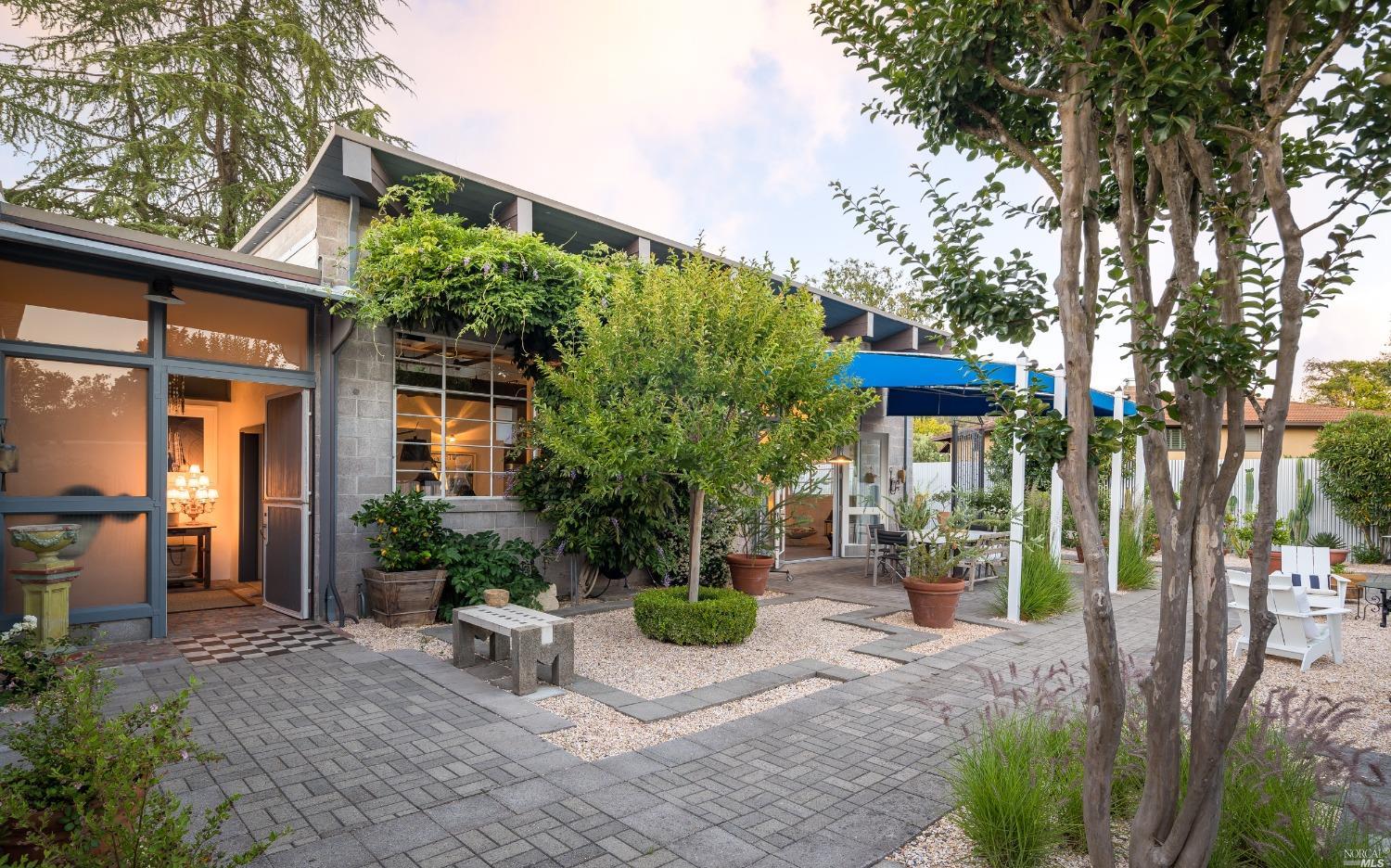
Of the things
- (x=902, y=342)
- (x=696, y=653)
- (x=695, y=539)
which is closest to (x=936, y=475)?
(x=902, y=342)

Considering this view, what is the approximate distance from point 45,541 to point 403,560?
101 inches

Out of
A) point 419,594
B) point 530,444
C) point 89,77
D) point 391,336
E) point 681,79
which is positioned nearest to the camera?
point 419,594

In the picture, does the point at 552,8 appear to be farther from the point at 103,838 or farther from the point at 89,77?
the point at 103,838

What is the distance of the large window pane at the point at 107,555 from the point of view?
5938 millimetres

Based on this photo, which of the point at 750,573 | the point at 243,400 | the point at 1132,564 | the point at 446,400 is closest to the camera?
the point at 446,400

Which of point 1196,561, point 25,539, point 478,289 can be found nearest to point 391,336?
point 478,289

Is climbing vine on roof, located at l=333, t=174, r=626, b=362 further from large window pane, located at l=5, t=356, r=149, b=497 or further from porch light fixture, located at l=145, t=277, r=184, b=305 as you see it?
large window pane, located at l=5, t=356, r=149, b=497

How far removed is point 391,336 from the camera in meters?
7.47

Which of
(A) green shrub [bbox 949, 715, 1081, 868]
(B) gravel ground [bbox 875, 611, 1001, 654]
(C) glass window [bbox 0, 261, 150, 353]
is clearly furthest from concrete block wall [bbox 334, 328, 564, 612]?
(A) green shrub [bbox 949, 715, 1081, 868]

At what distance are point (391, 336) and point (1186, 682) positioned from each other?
735 cm

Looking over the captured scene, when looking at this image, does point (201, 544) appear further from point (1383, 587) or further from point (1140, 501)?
point (1383, 587)

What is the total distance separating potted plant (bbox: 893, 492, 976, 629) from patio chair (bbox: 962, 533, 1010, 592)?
27cm

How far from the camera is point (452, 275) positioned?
7.14 m

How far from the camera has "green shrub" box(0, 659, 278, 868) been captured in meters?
1.79
